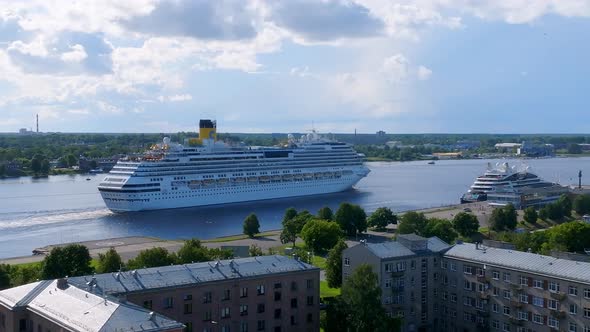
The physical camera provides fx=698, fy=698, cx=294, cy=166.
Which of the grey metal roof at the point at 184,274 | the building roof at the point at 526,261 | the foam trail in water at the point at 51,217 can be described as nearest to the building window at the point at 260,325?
the grey metal roof at the point at 184,274

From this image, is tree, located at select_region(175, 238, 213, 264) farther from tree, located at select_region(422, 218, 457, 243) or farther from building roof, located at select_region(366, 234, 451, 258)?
tree, located at select_region(422, 218, 457, 243)

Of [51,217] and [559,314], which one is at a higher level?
[559,314]

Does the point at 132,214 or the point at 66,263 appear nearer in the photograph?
the point at 66,263

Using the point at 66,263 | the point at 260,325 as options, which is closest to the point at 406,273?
the point at 260,325

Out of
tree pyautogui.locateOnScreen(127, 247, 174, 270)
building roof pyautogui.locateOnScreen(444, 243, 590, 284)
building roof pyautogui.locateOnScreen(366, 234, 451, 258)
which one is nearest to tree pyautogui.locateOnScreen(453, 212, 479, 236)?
building roof pyautogui.locateOnScreen(366, 234, 451, 258)

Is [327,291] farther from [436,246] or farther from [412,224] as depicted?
[412,224]

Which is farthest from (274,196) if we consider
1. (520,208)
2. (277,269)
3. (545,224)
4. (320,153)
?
(277,269)

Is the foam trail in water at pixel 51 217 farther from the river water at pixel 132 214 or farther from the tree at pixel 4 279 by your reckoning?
the tree at pixel 4 279
